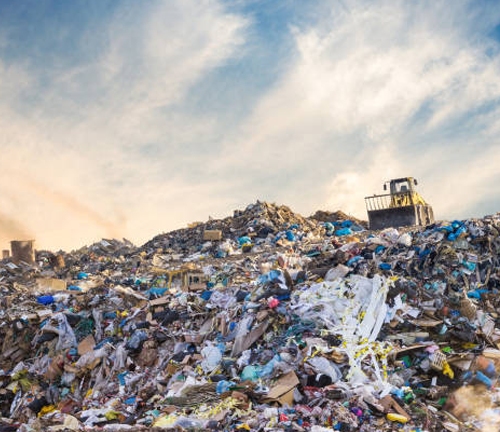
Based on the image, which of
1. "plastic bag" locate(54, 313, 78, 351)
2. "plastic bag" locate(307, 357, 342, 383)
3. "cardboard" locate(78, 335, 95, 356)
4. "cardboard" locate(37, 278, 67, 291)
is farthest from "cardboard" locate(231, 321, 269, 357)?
"cardboard" locate(37, 278, 67, 291)

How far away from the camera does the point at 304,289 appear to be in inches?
309

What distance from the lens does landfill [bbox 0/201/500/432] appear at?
16.7ft

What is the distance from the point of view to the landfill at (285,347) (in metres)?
5.10

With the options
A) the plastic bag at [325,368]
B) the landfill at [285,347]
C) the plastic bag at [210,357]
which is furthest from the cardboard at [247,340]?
the plastic bag at [325,368]

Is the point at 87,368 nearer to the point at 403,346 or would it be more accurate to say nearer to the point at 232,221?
the point at 403,346

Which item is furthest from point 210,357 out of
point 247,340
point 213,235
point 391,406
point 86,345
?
point 213,235

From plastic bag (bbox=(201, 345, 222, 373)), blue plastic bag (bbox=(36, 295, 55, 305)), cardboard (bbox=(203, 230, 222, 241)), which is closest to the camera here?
plastic bag (bbox=(201, 345, 222, 373))

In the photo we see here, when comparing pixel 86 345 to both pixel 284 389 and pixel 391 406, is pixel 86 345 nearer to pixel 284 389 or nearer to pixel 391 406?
pixel 284 389

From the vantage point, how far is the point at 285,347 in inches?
250

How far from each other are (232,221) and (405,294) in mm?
13484

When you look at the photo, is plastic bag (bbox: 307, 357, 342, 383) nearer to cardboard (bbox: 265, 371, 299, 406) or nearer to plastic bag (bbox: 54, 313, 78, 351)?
cardboard (bbox: 265, 371, 299, 406)

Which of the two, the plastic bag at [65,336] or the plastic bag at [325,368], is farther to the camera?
the plastic bag at [65,336]

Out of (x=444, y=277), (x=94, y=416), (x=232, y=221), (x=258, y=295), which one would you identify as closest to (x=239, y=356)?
(x=258, y=295)

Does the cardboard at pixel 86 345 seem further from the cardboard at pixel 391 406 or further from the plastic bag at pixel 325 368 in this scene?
the cardboard at pixel 391 406
